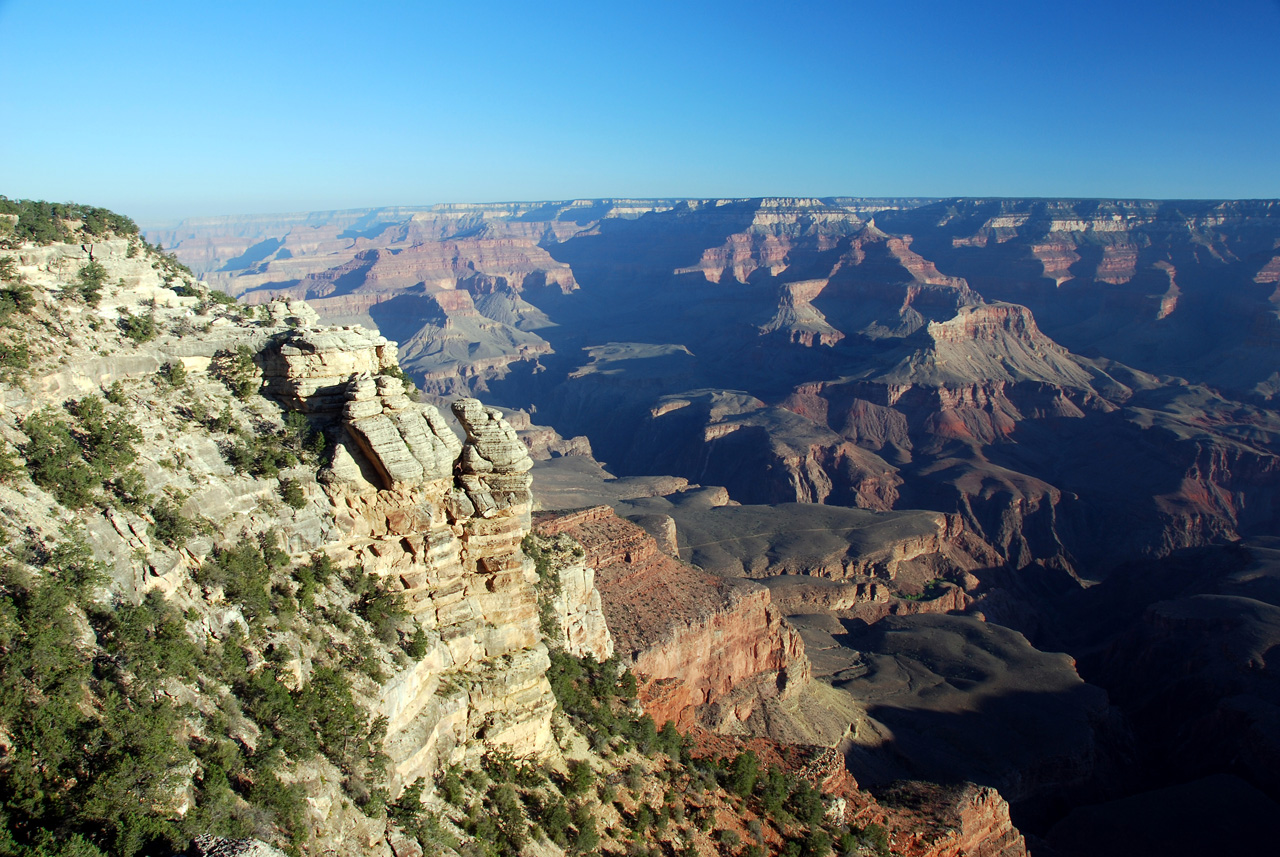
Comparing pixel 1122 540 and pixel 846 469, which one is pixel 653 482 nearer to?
pixel 846 469

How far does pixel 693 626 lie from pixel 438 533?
25.1 m

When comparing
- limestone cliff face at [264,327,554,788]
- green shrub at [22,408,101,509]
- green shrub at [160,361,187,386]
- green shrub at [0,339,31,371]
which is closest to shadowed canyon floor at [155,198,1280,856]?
limestone cliff face at [264,327,554,788]

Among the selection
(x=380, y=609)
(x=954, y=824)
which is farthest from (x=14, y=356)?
(x=954, y=824)

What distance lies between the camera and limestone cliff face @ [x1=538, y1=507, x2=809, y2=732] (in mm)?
38438

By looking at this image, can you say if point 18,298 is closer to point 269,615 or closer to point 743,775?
point 269,615

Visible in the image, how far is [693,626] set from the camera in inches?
1549

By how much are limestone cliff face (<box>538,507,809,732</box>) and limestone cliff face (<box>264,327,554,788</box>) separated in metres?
19.7


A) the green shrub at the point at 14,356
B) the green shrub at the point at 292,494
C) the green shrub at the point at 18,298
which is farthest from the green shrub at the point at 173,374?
the green shrub at the point at 292,494

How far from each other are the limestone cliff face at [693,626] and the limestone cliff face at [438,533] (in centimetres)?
1975

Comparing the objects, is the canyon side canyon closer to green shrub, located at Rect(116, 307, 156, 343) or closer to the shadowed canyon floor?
green shrub, located at Rect(116, 307, 156, 343)

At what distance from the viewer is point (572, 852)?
16.3m

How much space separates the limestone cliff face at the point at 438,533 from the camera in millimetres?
15641

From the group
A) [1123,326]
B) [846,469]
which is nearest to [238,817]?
[846,469]

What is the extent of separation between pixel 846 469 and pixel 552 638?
88.4 meters
